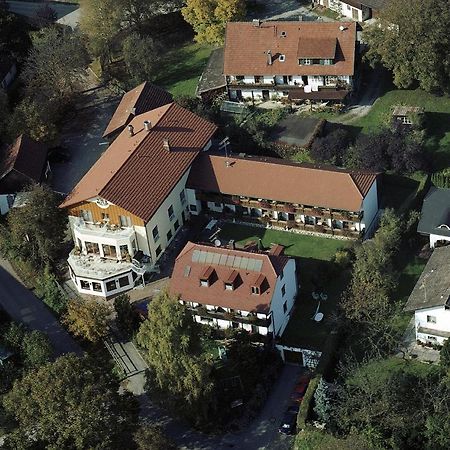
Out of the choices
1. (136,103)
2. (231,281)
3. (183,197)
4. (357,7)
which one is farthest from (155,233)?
(357,7)

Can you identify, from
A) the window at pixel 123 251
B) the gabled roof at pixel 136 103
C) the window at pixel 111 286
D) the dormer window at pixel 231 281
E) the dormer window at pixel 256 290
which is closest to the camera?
the dormer window at pixel 256 290

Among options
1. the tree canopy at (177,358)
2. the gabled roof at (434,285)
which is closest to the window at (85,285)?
the tree canopy at (177,358)

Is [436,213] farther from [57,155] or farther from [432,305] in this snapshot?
[57,155]

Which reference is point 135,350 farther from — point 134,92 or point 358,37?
point 358,37

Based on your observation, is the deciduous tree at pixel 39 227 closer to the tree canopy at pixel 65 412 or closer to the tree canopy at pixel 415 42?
the tree canopy at pixel 65 412

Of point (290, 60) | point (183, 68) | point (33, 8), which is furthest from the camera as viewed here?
point (33, 8)

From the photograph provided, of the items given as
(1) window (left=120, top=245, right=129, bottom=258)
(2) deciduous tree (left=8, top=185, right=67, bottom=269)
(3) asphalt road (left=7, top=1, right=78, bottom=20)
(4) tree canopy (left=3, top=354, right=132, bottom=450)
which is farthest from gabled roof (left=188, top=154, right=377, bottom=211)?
(3) asphalt road (left=7, top=1, right=78, bottom=20)
